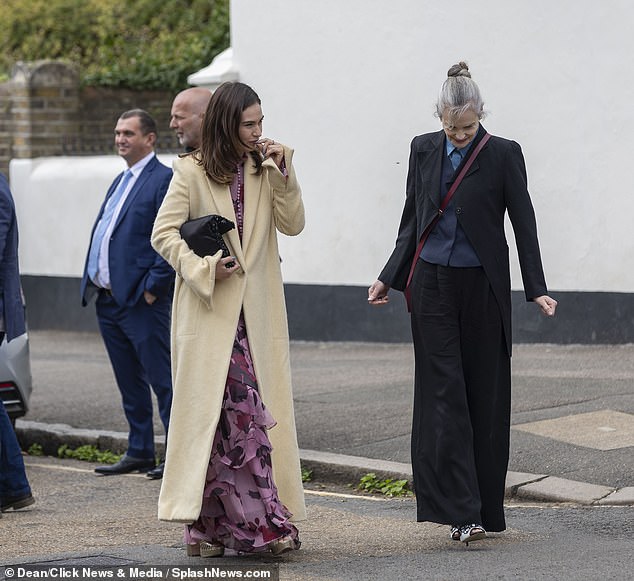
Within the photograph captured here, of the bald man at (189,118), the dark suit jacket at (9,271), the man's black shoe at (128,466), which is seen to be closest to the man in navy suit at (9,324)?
the dark suit jacket at (9,271)

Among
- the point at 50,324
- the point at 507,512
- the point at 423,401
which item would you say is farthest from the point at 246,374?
the point at 50,324

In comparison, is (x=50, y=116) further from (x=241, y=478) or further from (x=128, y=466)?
(x=241, y=478)

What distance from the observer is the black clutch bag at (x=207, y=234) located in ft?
18.7

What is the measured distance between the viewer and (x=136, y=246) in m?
8.08

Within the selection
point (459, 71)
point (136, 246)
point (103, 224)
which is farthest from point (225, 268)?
point (103, 224)

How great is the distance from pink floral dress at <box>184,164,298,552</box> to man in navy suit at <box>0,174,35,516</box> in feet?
5.42

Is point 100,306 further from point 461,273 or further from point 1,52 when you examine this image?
point 1,52

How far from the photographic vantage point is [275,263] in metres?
5.93

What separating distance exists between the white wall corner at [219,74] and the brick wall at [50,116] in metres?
1.69

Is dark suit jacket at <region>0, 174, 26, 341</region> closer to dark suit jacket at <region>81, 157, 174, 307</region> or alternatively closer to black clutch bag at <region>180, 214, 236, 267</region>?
dark suit jacket at <region>81, 157, 174, 307</region>

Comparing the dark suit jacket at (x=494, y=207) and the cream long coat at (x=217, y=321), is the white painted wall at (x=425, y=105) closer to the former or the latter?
the dark suit jacket at (x=494, y=207)

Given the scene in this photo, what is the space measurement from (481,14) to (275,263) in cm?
594

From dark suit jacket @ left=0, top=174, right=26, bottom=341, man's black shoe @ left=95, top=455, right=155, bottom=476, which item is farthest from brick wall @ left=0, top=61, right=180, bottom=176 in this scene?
dark suit jacket @ left=0, top=174, right=26, bottom=341

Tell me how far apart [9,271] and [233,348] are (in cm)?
190
